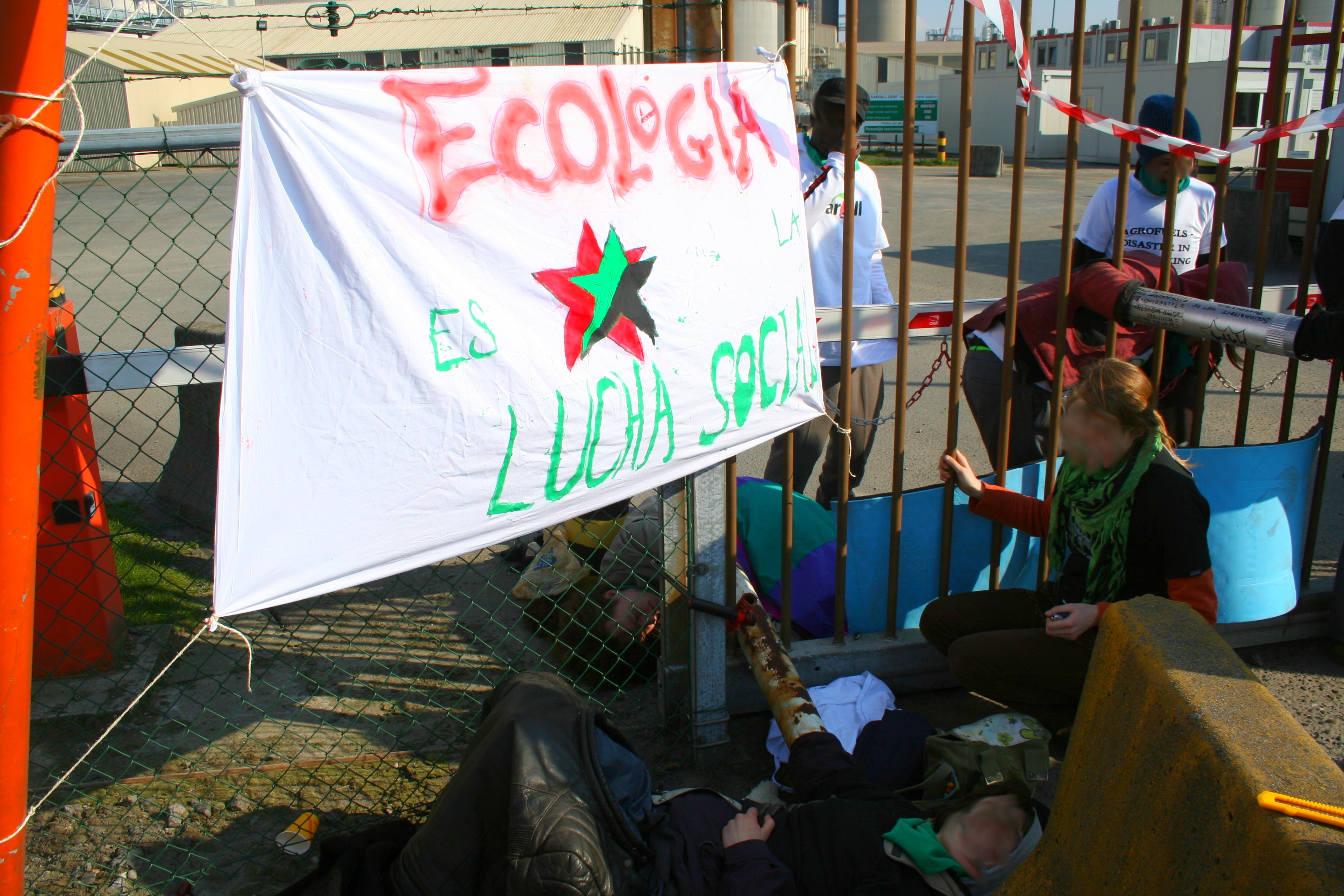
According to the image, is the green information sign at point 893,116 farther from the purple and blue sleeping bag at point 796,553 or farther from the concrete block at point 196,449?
the purple and blue sleeping bag at point 796,553

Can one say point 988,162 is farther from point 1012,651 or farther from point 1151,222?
point 1012,651

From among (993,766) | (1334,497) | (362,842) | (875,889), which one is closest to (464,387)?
(362,842)

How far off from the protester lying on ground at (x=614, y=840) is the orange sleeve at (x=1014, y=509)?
935 mm

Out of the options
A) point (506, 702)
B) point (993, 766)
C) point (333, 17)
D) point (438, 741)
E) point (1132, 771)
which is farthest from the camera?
point (333, 17)

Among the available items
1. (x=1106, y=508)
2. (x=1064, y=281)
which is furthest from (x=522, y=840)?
(x=1064, y=281)

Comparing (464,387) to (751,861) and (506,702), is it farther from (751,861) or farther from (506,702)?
(751,861)

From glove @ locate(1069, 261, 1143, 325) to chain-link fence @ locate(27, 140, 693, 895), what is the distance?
1394 mm

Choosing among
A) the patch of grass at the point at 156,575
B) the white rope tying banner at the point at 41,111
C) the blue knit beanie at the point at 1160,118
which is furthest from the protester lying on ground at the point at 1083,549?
the patch of grass at the point at 156,575

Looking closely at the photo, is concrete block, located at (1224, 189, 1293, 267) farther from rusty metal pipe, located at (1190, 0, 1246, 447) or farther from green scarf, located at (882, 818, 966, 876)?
green scarf, located at (882, 818, 966, 876)

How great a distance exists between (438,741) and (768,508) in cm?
131

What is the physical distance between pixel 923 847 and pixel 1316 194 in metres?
2.33

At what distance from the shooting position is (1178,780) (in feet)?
5.07

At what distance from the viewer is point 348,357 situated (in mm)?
1798

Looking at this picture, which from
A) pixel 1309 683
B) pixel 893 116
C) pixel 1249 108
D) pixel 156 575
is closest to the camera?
pixel 1309 683
